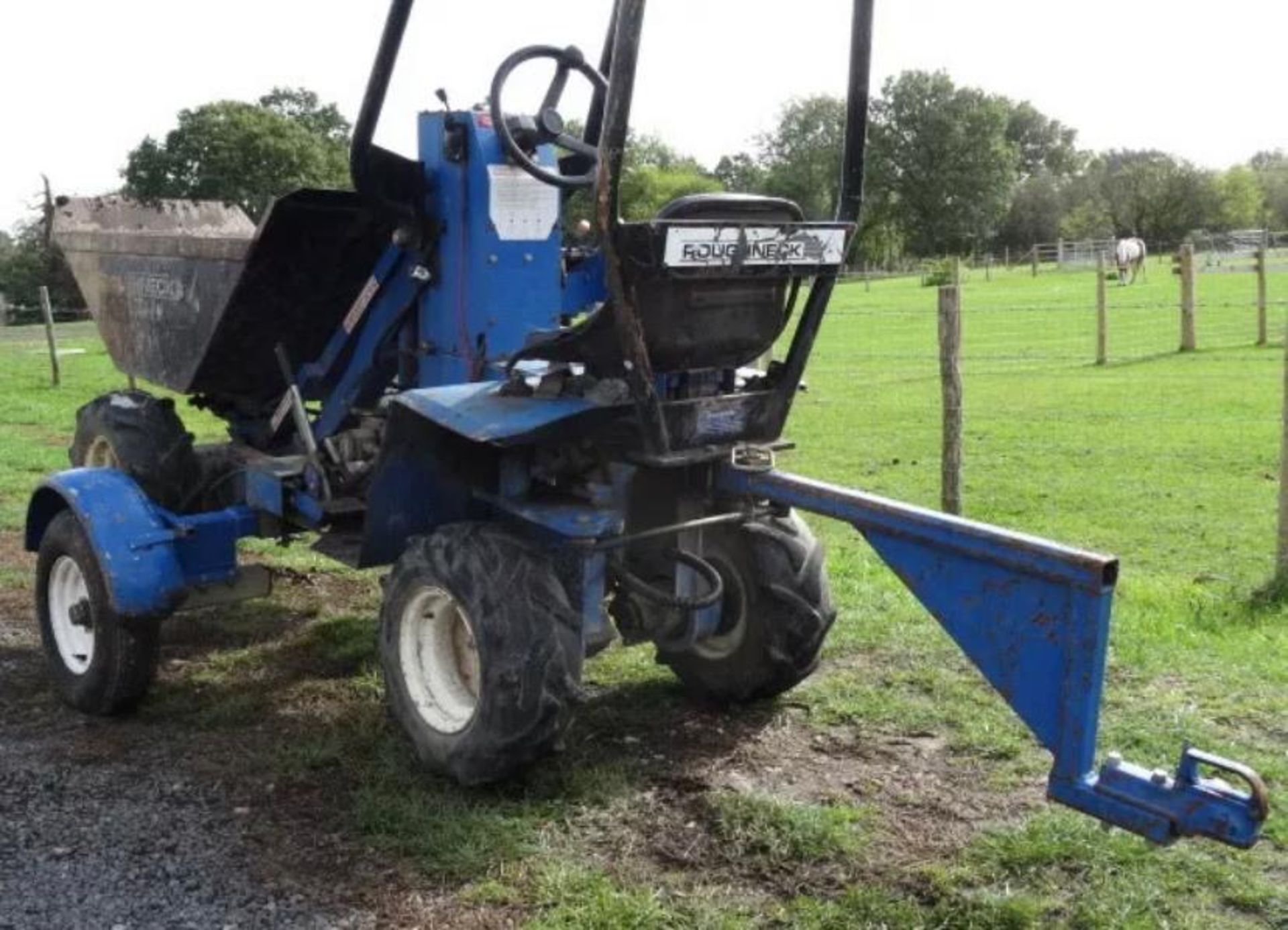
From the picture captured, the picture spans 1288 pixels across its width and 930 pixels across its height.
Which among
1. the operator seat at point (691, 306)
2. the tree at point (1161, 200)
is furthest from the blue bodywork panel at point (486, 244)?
the tree at point (1161, 200)

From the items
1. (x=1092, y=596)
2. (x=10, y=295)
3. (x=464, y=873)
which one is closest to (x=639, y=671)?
(x=464, y=873)

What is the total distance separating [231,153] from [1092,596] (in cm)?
6145

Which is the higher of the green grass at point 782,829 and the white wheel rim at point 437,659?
the white wheel rim at point 437,659

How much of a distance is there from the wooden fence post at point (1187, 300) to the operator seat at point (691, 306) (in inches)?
655

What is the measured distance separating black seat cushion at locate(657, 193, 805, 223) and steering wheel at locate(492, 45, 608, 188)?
789 mm

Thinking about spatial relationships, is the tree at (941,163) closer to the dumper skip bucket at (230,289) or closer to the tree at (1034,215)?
the tree at (1034,215)

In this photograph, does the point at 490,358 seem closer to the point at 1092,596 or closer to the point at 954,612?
the point at 954,612

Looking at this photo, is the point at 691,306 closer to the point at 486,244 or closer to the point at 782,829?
the point at 486,244

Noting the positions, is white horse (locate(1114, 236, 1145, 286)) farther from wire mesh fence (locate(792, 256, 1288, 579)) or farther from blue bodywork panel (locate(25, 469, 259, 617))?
blue bodywork panel (locate(25, 469, 259, 617))

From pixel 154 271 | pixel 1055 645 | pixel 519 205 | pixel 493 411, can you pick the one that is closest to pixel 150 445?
pixel 154 271

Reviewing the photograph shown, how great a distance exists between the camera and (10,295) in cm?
5691

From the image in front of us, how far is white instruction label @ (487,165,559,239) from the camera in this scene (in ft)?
16.9

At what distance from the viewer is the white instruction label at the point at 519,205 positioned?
514 cm

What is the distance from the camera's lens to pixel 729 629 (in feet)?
17.0
